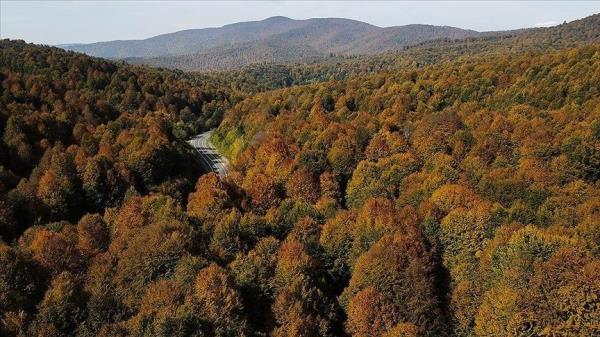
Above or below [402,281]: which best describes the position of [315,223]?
above

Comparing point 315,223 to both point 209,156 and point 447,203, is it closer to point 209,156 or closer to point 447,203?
point 447,203

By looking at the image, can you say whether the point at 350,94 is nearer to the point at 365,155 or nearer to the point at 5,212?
the point at 365,155

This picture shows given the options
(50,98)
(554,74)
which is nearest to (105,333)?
(50,98)

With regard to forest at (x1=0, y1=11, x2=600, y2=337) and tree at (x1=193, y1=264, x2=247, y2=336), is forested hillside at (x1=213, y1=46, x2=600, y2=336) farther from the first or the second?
tree at (x1=193, y1=264, x2=247, y2=336)

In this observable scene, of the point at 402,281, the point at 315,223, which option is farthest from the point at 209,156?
the point at 402,281

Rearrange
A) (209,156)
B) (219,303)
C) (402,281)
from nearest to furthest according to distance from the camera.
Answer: (219,303), (402,281), (209,156)

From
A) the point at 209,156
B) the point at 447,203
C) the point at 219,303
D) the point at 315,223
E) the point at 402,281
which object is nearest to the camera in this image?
the point at 219,303

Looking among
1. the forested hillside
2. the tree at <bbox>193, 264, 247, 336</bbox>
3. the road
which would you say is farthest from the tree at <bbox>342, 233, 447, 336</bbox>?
the road

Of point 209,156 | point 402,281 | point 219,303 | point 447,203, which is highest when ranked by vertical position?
point 447,203
